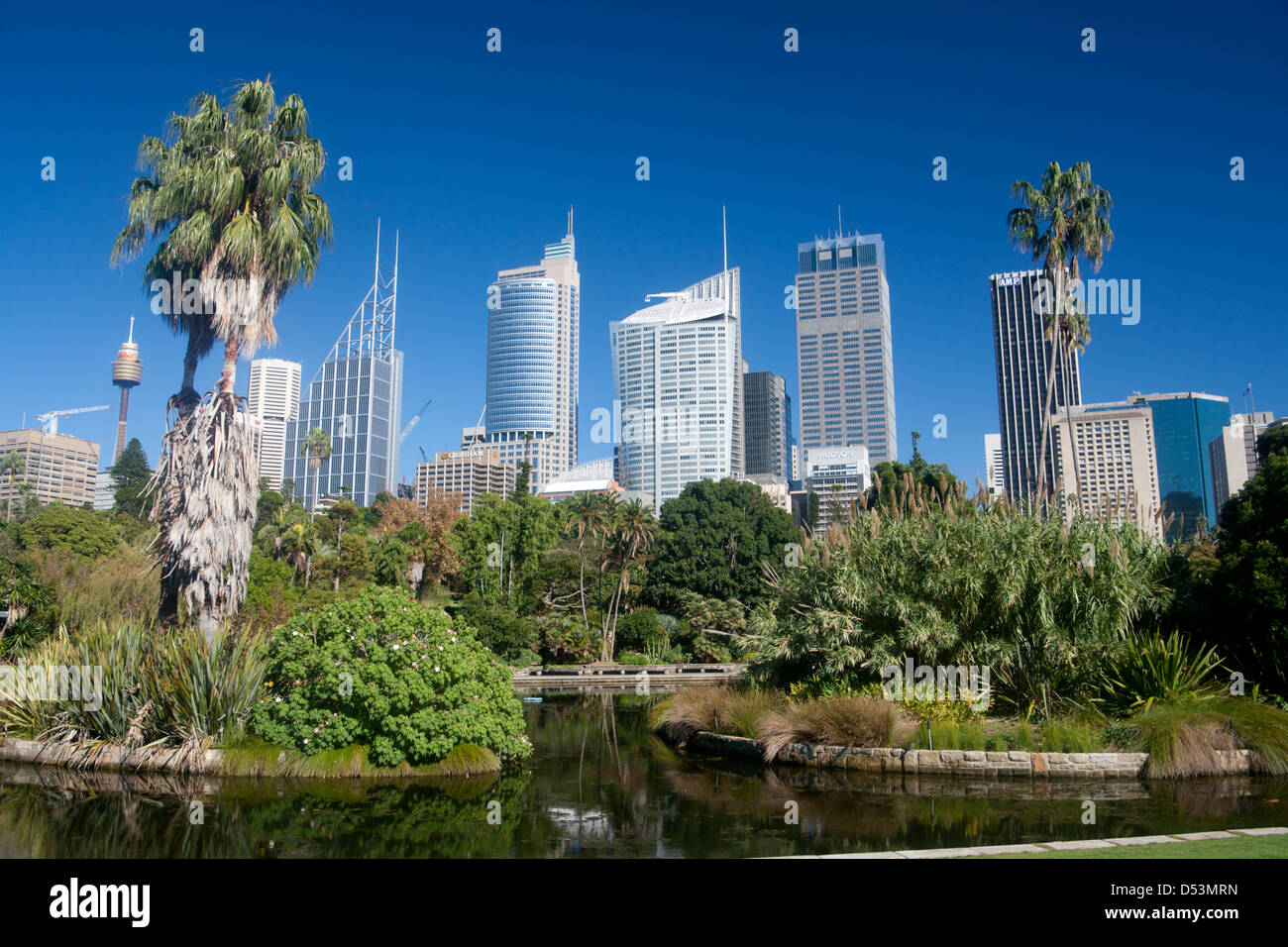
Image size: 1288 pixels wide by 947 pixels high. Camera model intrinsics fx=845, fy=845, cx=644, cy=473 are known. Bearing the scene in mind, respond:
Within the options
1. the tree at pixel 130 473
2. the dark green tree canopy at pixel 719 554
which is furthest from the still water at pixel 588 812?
the tree at pixel 130 473

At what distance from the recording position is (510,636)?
4334 centimetres

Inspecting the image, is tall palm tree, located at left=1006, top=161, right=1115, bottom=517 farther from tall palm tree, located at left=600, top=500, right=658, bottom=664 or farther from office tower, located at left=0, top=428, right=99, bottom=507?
office tower, located at left=0, top=428, right=99, bottom=507

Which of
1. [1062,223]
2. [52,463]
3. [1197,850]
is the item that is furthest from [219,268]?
[52,463]

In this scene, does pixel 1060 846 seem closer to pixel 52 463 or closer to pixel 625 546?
pixel 625 546

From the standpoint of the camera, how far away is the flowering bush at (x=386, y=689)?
13656 millimetres

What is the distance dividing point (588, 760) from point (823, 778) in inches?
176

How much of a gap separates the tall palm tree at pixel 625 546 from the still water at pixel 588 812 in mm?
37715

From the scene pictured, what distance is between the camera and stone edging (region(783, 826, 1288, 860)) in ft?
26.0

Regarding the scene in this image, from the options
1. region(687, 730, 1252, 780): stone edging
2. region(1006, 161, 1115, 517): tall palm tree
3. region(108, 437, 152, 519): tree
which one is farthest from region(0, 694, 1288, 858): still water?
region(108, 437, 152, 519): tree

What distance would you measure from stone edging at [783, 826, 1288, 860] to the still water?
2.47 feet

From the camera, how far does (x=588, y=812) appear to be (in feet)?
37.2

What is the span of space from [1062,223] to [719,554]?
33430 millimetres
